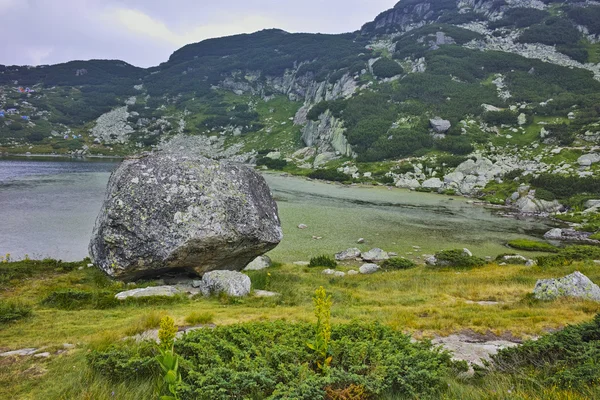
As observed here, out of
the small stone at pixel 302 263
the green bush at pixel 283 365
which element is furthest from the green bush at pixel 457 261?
the green bush at pixel 283 365

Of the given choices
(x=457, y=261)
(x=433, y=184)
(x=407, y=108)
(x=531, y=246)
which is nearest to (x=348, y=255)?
(x=457, y=261)

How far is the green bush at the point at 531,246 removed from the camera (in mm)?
31181

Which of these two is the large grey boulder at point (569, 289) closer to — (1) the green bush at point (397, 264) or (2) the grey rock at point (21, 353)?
(1) the green bush at point (397, 264)

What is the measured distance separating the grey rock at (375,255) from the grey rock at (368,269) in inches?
109

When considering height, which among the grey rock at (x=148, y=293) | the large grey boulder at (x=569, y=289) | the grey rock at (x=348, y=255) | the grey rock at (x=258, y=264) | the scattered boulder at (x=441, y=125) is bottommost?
the grey rock at (x=348, y=255)

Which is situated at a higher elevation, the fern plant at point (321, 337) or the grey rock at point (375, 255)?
the fern plant at point (321, 337)

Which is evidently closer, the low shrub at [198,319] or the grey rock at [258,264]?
the low shrub at [198,319]

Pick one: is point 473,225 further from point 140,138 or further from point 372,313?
point 140,138

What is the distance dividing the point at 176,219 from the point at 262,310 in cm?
671

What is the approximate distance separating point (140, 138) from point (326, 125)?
8709cm

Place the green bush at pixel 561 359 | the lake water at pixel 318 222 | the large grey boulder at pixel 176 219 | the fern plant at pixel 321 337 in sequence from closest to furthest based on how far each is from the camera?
the green bush at pixel 561 359 < the fern plant at pixel 321 337 < the large grey boulder at pixel 176 219 < the lake water at pixel 318 222

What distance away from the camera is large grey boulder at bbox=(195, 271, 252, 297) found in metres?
13.9

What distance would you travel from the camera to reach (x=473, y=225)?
4112 cm

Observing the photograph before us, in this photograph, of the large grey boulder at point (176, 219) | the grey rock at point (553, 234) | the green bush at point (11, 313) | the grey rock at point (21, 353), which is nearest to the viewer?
the grey rock at point (21, 353)
